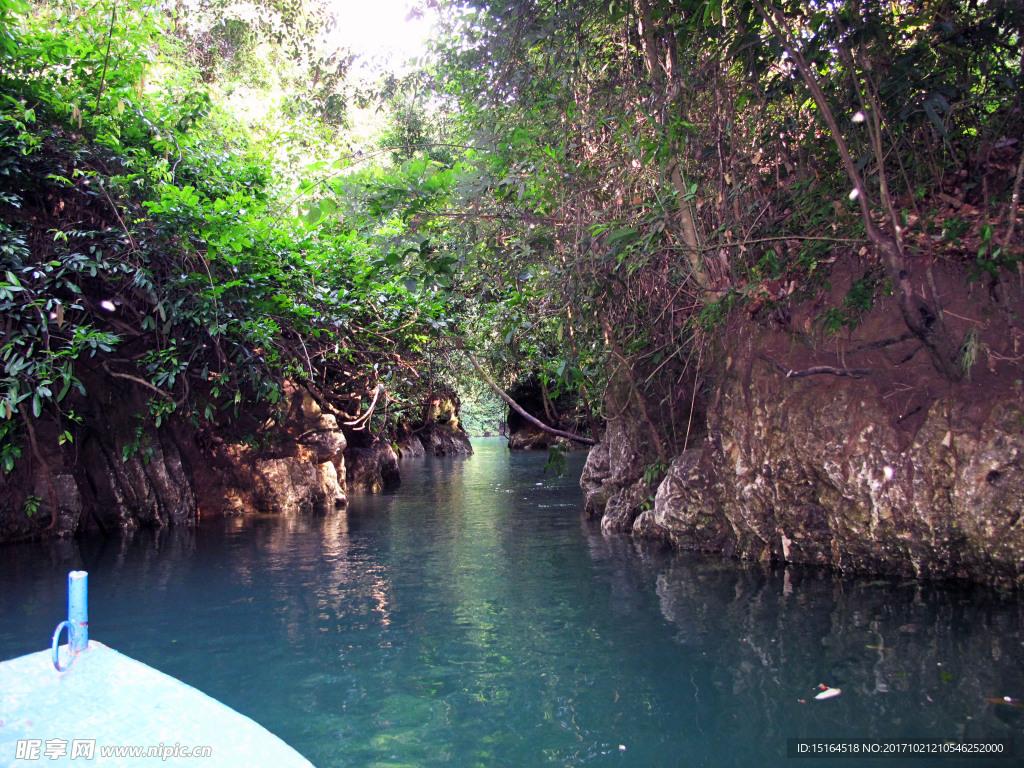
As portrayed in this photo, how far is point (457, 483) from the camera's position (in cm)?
1738

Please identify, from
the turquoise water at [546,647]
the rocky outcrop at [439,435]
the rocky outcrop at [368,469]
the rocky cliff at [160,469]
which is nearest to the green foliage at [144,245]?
the rocky cliff at [160,469]

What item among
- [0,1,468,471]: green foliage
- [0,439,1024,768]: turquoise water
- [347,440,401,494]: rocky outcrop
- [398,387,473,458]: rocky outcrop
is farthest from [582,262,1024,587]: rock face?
[398,387,473,458]: rocky outcrop

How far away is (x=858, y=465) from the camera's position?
5809 millimetres

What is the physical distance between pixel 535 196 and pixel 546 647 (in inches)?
172

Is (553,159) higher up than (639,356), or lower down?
higher up

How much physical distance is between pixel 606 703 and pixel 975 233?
15.5 feet

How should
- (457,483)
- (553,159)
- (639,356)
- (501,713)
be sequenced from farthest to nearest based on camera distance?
(457,483) → (639,356) → (553,159) → (501,713)

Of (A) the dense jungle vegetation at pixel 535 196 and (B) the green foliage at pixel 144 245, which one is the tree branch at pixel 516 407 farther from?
(B) the green foliage at pixel 144 245

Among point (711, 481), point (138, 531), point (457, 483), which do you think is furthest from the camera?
point (457, 483)

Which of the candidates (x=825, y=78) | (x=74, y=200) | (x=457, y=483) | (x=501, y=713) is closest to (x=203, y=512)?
(x=74, y=200)

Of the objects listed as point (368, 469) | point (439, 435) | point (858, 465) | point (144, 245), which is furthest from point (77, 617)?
point (439, 435)

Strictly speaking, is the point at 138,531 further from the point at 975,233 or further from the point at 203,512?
the point at 975,233

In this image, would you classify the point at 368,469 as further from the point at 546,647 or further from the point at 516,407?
the point at 546,647

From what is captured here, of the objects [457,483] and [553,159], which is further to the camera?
[457,483]
